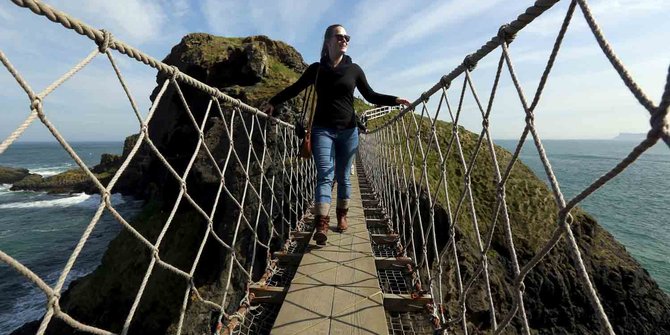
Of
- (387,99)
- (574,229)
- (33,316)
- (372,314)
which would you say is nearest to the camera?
(372,314)

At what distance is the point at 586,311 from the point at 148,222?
1869 cm

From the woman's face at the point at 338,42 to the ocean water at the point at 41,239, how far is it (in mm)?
18165

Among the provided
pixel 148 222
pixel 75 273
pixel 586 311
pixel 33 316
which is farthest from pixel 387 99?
pixel 75 273

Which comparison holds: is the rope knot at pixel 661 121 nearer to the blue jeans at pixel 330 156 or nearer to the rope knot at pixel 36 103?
the rope knot at pixel 36 103

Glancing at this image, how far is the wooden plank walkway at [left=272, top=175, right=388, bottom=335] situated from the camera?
1.96 meters

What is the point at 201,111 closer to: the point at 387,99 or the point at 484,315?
the point at 484,315

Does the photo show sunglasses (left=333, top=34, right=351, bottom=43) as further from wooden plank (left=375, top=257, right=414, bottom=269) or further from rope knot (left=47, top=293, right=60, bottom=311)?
rope knot (left=47, top=293, right=60, bottom=311)

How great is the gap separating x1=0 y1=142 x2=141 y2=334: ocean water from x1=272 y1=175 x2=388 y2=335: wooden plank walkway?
1750cm

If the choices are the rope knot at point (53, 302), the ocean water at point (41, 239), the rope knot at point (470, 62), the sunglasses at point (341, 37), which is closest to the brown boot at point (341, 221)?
the sunglasses at point (341, 37)

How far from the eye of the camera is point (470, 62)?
209cm

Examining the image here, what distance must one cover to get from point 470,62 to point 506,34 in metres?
0.53

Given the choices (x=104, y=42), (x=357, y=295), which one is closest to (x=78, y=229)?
(x=357, y=295)

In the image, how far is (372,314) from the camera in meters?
2.08

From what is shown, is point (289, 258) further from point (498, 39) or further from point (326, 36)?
point (498, 39)
